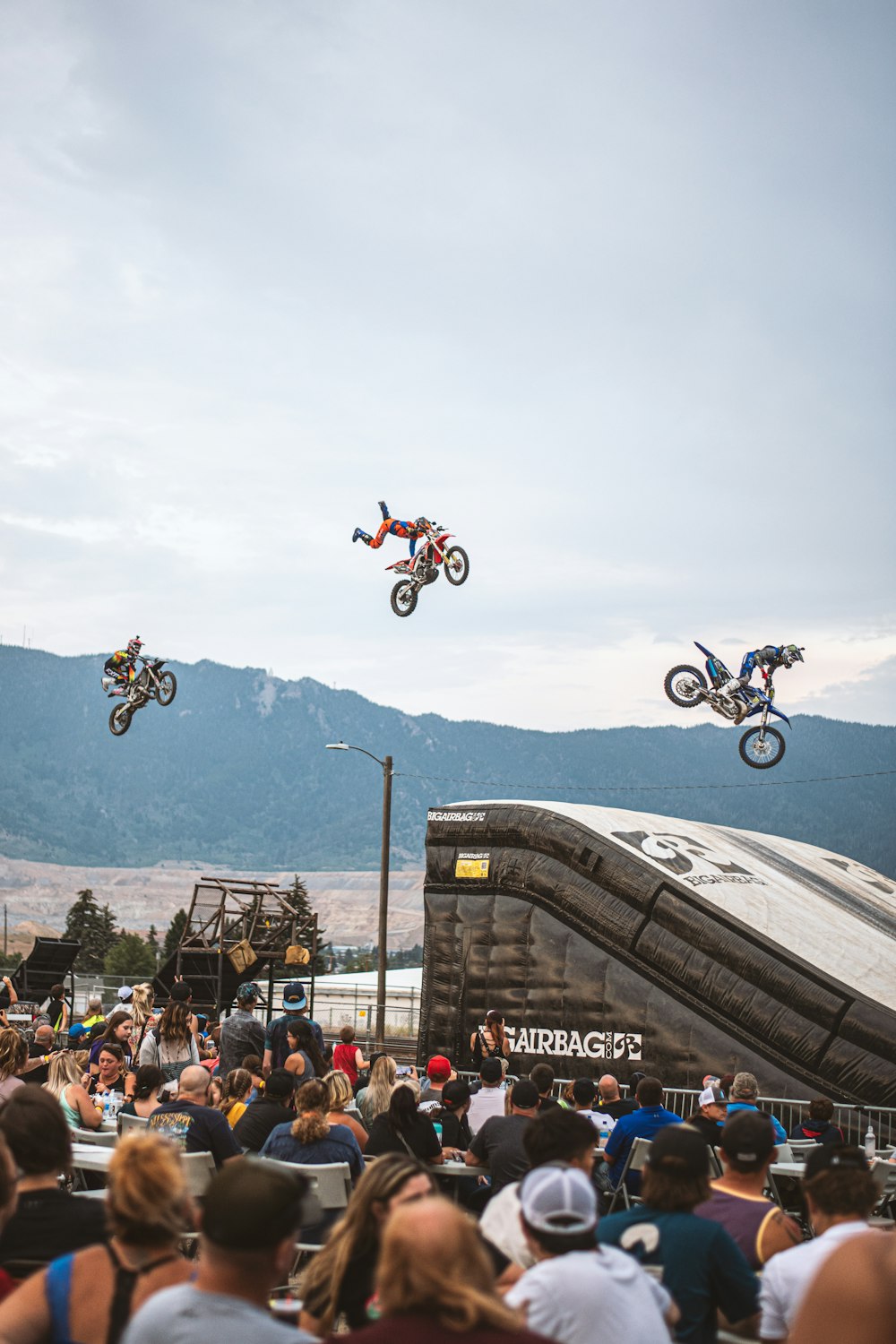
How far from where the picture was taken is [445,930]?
18844mm

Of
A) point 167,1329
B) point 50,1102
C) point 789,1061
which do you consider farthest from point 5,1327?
point 789,1061

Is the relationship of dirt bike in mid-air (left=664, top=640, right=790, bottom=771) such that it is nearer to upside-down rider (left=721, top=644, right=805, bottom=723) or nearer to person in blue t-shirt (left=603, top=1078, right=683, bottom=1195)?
upside-down rider (left=721, top=644, right=805, bottom=723)

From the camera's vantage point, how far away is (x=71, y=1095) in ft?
29.6

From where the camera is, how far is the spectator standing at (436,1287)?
3.12m

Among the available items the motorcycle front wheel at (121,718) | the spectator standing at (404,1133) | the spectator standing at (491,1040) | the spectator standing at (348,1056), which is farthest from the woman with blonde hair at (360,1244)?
the motorcycle front wheel at (121,718)

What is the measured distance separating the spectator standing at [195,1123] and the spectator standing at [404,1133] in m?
0.90

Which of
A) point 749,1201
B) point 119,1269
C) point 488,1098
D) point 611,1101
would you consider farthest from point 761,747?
point 119,1269

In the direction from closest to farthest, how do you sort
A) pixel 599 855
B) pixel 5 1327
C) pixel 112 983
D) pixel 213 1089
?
pixel 5 1327 → pixel 213 1089 → pixel 599 855 → pixel 112 983

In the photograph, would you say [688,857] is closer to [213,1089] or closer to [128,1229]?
[213,1089]

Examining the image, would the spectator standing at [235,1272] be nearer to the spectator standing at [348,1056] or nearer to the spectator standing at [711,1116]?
the spectator standing at [711,1116]

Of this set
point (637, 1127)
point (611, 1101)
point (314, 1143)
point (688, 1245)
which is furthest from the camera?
point (611, 1101)

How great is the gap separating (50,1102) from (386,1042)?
31.1 metres

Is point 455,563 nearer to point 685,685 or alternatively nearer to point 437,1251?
point 685,685

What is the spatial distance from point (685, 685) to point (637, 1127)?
11.8 metres
